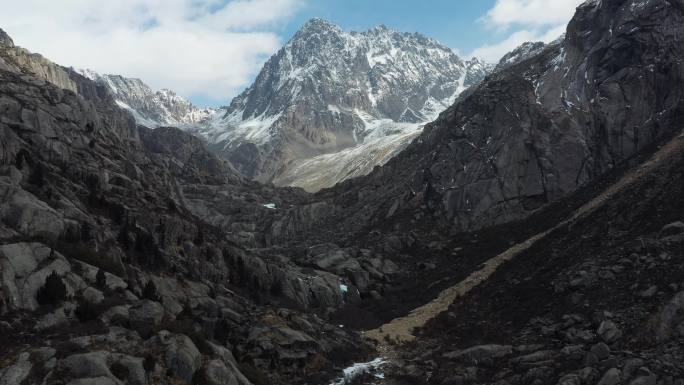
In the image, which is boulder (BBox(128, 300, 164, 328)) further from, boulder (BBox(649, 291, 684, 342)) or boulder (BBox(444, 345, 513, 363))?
boulder (BBox(649, 291, 684, 342))

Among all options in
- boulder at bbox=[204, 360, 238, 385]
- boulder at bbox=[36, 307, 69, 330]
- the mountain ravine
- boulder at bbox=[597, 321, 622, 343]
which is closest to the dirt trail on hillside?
the mountain ravine

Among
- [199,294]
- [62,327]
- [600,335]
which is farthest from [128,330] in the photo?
[600,335]

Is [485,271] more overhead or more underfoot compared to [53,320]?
more underfoot

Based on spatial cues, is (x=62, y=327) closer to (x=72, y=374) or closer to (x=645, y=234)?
(x=72, y=374)

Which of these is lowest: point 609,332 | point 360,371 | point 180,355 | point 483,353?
point 483,353

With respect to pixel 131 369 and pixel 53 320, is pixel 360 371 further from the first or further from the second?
pixel 53 320

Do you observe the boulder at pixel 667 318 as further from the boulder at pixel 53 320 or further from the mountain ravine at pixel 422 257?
the boulder at pixel 53 320

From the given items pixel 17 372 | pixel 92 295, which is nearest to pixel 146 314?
pixel 92 295
